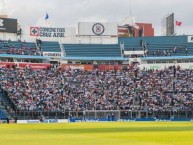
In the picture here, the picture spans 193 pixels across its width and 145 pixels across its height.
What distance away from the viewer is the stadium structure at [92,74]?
10038 centimetres

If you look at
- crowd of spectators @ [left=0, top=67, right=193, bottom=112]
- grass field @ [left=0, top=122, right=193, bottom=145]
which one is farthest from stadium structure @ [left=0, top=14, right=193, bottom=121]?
grass field @ [left=0, top=122, right=193, bottom=145]

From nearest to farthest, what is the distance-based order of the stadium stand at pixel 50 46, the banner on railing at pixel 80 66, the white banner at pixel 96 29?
the banner on railing at pixel 80 66 < the stadium stand at pixel 50 46 < the white banner at pixel 96 29

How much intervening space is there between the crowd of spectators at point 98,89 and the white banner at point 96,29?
54.8 ft

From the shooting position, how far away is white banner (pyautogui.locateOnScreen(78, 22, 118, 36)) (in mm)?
134875

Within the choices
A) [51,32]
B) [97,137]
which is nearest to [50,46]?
[51,32]

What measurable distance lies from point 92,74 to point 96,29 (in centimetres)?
1983

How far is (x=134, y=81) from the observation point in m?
117

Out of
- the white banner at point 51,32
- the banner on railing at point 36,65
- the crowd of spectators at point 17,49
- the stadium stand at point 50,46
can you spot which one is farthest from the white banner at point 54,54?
the white banner at point 51,32

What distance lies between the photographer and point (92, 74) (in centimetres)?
12025

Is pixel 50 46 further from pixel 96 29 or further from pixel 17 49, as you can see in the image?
pixel 96 29

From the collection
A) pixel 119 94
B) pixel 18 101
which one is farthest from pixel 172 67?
pixel 18 101

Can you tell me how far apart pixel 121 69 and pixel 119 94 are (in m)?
17.7

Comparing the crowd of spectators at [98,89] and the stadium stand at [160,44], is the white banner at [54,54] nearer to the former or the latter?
the crowd of spectators at [98,89]

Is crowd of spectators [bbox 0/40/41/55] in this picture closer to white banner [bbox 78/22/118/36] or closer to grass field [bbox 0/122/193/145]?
white banner [bbox 78/22/118/36]
